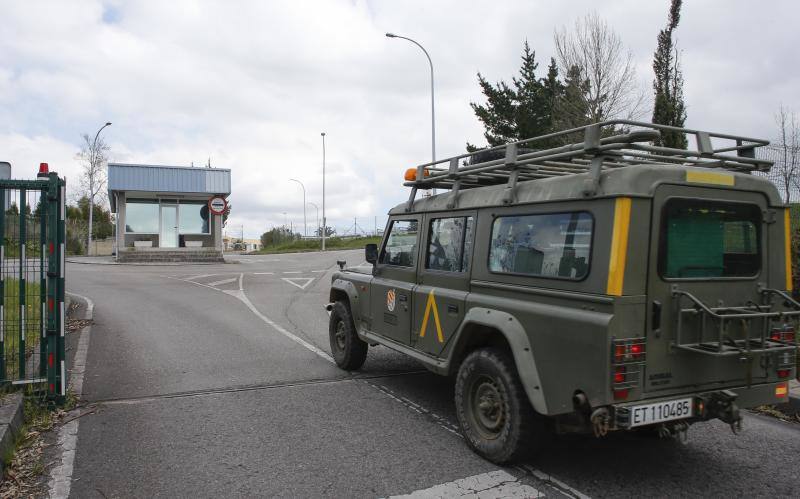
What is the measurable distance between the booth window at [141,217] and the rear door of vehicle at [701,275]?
98.8 ft

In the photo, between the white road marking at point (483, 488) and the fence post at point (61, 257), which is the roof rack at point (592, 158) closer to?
the white road marking at point (483, 488)

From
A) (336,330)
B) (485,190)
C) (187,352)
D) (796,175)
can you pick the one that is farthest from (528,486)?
(796,175)

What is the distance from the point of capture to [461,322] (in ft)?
14.8

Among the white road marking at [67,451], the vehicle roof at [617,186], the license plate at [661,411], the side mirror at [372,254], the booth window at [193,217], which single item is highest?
the booth window at [193,217]

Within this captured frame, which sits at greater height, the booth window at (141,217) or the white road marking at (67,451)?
the booth window at (141,217)

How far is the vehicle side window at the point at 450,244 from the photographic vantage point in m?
4.77

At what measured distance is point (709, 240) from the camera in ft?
12.3

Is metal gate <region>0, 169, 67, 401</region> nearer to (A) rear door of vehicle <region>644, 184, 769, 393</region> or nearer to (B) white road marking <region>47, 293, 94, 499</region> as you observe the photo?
(B) white road marking <region>47, 293, 94, 499</region>

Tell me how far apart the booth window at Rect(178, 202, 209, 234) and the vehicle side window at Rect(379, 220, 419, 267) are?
2667cm

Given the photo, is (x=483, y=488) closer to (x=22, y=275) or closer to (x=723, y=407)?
(x=723, y=407)

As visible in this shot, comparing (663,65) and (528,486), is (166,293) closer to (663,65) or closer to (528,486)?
(528,486)

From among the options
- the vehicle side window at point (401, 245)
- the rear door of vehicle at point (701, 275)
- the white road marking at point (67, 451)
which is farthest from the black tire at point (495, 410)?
the white road marking at point (67, 451)

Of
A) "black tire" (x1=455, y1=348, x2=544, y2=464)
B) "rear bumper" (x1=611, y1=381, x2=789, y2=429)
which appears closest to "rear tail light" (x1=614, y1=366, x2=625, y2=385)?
"rear bumper" (x1=611, y1=381, x2=789, y2=429)

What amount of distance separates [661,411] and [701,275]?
0.95 meters
